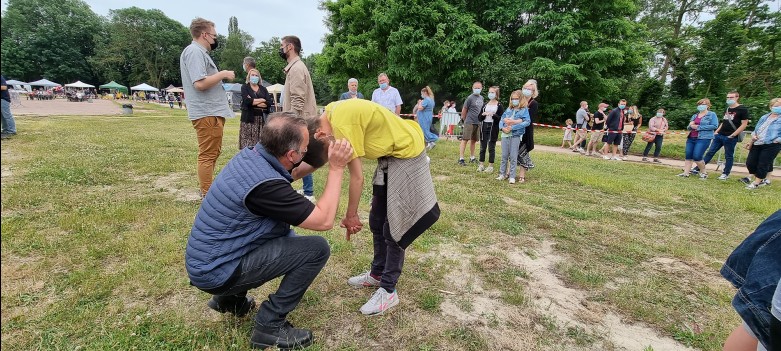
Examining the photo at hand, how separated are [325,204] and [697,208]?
20.5 feet

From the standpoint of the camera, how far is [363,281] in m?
2.99

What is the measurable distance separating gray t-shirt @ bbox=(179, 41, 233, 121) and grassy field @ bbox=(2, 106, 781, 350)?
1190 millimetres

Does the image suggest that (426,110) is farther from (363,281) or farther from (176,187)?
(363,281)

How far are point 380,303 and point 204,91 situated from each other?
3114mm

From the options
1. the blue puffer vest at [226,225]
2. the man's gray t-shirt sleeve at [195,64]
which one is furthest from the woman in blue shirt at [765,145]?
the man's gray t-shirt sleeve at [195,64]

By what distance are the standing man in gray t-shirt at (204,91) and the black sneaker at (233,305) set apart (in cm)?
226

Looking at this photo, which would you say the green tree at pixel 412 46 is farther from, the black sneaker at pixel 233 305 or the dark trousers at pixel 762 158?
the black sneaker at pixel 233 305

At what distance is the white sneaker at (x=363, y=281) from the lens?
2.99 metres

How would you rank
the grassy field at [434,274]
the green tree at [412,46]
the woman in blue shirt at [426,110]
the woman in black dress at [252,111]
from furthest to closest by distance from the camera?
the green tree at [412,46]
the woman in blue shirt at [426,110]
the woman in black dress at [252,111]
the grassy field at [434,274]

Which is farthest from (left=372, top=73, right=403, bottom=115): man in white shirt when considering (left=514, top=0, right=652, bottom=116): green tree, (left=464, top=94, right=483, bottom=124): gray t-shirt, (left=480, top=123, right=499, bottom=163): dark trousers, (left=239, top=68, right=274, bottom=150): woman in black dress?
(left=514, top=0, right=652, bottom=116): green tree

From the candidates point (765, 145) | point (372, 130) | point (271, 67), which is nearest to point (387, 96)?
point (372, 130)

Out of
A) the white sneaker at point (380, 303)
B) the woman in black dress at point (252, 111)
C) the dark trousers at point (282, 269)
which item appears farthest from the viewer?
the woman in black dress at point (252, 111)

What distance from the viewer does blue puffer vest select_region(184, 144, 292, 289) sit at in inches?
77.1

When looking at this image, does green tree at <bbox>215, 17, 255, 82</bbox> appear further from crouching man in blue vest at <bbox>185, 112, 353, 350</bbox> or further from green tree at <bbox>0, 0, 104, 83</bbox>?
crouching man in blue vest at <bbox>185, 112, 353, 350</bbox>
